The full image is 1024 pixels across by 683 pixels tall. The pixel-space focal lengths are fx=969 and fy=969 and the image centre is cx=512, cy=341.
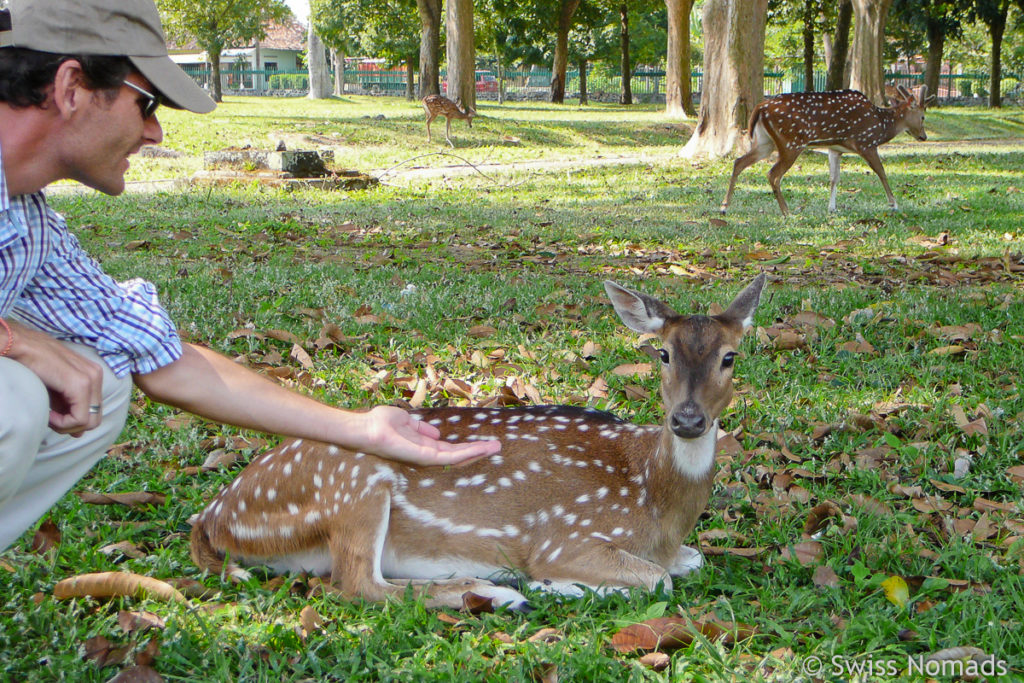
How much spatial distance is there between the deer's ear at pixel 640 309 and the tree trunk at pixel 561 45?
4137cm

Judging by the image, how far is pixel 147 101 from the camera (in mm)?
2562

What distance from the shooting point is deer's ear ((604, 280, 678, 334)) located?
12.3 ft

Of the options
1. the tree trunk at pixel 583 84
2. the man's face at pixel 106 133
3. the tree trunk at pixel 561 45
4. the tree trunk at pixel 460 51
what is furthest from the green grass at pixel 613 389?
the tree trunk at pixel 583 84

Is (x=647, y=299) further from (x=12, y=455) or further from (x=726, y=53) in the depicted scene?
(x=726, y=53)

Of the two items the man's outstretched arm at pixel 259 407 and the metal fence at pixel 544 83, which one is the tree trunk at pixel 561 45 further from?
the man's outstretched arm at pixel 259 407

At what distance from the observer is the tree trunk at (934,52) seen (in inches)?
1553

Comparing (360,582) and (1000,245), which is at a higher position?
(1000,245)

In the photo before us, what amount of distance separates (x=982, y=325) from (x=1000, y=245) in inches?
129

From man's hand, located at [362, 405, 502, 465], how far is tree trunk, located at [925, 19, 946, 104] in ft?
136

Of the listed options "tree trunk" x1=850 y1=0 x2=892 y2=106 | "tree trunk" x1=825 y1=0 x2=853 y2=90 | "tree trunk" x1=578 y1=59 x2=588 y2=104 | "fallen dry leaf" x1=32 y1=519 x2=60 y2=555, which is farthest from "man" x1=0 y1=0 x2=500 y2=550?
"tree trunk" x1=578 y1=59 x2=588 y2=104

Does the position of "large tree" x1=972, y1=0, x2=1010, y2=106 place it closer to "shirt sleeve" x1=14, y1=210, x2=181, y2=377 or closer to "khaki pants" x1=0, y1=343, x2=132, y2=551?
"shirt sleeve" x1=14, y1=210, x2=181, y2=377

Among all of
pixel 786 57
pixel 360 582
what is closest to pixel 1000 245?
pixel 360 582

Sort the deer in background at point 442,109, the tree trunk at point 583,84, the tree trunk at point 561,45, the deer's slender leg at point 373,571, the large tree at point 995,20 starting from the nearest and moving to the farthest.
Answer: the deer's slender leg at point 373,571, the deer in background at point 442,109, the large tree at point 995,20, the tree trunk at point 561,45, the tree trunk at point 583,84

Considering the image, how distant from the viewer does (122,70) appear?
246 cm
